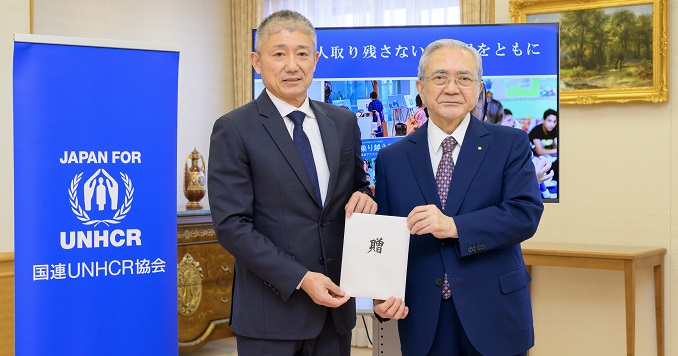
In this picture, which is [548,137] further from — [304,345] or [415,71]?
[304,345]

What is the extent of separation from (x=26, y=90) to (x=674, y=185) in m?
3.69

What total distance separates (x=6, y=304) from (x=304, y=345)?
2717mm

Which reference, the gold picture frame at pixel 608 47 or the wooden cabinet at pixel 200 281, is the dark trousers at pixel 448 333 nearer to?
the gold picture frame at pixel 608 47

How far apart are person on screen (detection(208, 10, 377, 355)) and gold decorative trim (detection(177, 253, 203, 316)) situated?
3.11 metres

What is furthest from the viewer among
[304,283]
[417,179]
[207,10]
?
[207,10]

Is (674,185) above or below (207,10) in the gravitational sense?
below

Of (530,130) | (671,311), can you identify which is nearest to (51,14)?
(530,130)

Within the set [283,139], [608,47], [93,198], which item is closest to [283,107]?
[283,139]

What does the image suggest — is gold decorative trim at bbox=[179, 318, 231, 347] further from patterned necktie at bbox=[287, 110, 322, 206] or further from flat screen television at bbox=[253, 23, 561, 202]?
patterned necktie at bbox=[287, 110, 322, 206]

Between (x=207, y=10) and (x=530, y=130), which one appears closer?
(x=530, y=130)

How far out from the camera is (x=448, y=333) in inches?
85.4

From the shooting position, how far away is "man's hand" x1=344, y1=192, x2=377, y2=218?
7.15ft

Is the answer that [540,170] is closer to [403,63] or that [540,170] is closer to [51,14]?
[403,63]

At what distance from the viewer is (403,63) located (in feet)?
11.6
